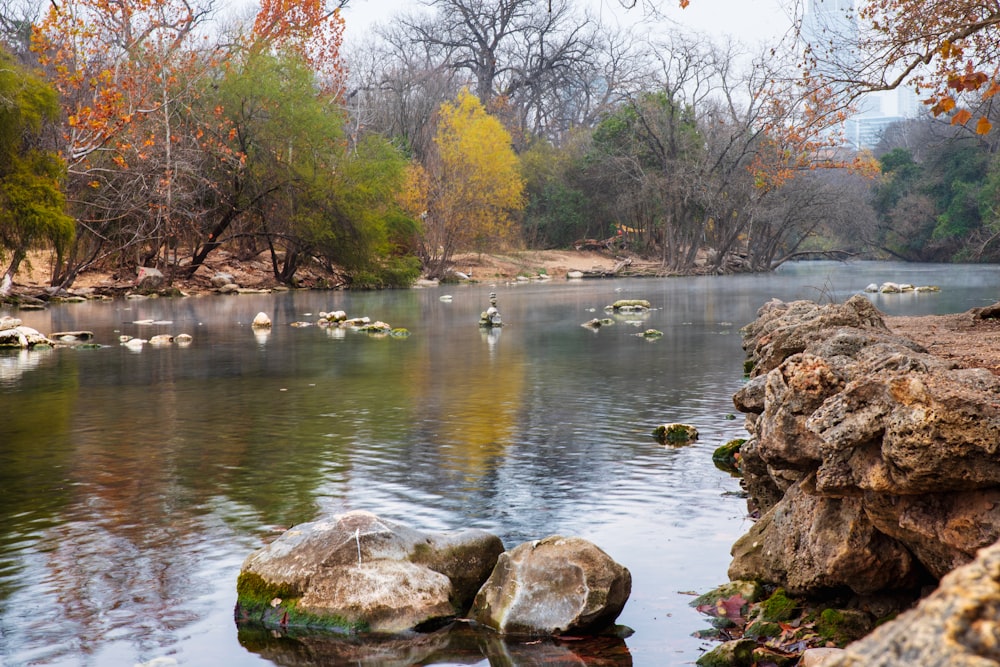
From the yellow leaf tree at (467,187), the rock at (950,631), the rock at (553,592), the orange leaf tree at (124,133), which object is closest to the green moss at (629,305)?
the orange leaf tree at (124,133)

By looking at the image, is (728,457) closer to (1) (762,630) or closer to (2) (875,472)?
(1) (762,630)

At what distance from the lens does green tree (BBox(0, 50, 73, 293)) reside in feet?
80.6

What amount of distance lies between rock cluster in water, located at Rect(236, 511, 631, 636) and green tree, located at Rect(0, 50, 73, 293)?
22.3m

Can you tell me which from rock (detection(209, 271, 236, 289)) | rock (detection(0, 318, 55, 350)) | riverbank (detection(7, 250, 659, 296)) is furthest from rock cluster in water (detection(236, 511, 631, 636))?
rock (detection(209, 271, 236, 289))

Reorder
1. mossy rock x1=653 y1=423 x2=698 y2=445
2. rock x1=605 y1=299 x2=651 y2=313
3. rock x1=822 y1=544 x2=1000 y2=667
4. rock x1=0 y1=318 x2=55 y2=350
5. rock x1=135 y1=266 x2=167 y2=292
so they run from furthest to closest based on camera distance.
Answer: rock x1=135 y1=266 x2=167 y2=292 < rock x1=605 y1=299 x2=651 y2=313 < rock x1=0 y1=318 x2=55 y2=350 < mossy rock x1=653 y1=423 x2=698 y2=445 < rock x1=822 y1=544 x2=1000 y2=667

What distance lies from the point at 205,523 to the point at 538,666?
2996 millimetres

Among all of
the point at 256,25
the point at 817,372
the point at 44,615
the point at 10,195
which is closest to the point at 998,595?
the point at 817,372

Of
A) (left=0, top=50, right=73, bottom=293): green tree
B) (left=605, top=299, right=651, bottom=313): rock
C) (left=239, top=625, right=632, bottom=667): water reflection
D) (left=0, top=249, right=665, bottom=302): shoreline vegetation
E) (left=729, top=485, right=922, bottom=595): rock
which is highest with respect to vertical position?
(left=0, top=50, right=73, bottom=293): green tree

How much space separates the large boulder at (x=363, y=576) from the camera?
504 cm

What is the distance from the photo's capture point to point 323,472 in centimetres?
827

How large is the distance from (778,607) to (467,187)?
139 feet

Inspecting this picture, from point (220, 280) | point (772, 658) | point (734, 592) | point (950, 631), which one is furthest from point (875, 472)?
point (220, 280)

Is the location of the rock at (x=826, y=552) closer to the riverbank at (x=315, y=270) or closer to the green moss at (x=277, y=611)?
the green moss at (x=277, y=611)

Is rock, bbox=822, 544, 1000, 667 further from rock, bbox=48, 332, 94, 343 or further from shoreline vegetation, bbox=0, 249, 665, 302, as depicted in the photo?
shoreline vegetation, bbox=0, 249, 665, 302
